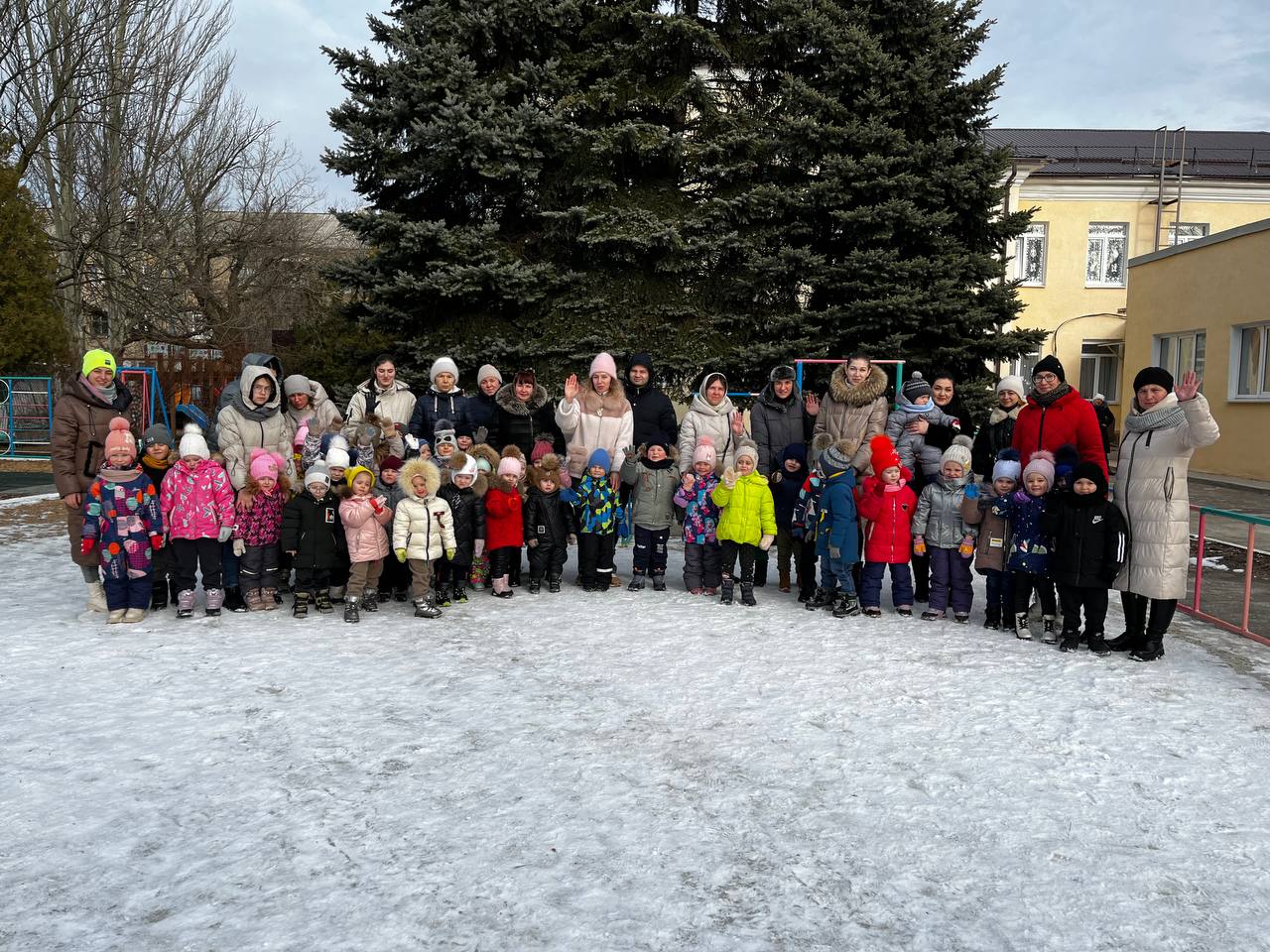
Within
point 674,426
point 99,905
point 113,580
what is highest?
point 674,426

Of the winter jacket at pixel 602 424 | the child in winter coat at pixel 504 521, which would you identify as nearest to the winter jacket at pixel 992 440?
the winter jacket at pixel 602 424

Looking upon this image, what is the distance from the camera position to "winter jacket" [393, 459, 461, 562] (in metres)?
6.41

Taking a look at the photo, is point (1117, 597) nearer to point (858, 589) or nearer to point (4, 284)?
point (858, 589)

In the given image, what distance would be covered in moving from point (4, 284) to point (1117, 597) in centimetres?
1836

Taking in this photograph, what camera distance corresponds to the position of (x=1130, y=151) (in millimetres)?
29078

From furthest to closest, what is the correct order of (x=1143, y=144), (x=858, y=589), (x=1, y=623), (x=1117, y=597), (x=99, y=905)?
(x=1143, y=144)
(x=1117, y=597)
(x=858, y=589)
(x=1, y=623)
(x=99, y=905)

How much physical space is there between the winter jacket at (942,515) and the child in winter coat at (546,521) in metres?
2.67

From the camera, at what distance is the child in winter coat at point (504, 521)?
6.84 m

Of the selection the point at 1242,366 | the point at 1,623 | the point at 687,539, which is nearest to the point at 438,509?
the point at 687,539

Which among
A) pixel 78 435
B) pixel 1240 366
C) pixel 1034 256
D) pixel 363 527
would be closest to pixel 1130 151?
pixel 1034 256

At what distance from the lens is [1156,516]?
5.43m

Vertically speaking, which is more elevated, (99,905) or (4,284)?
(4,284)

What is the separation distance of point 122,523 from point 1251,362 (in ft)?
57.7

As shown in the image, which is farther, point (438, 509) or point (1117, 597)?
point (1117, 597)
